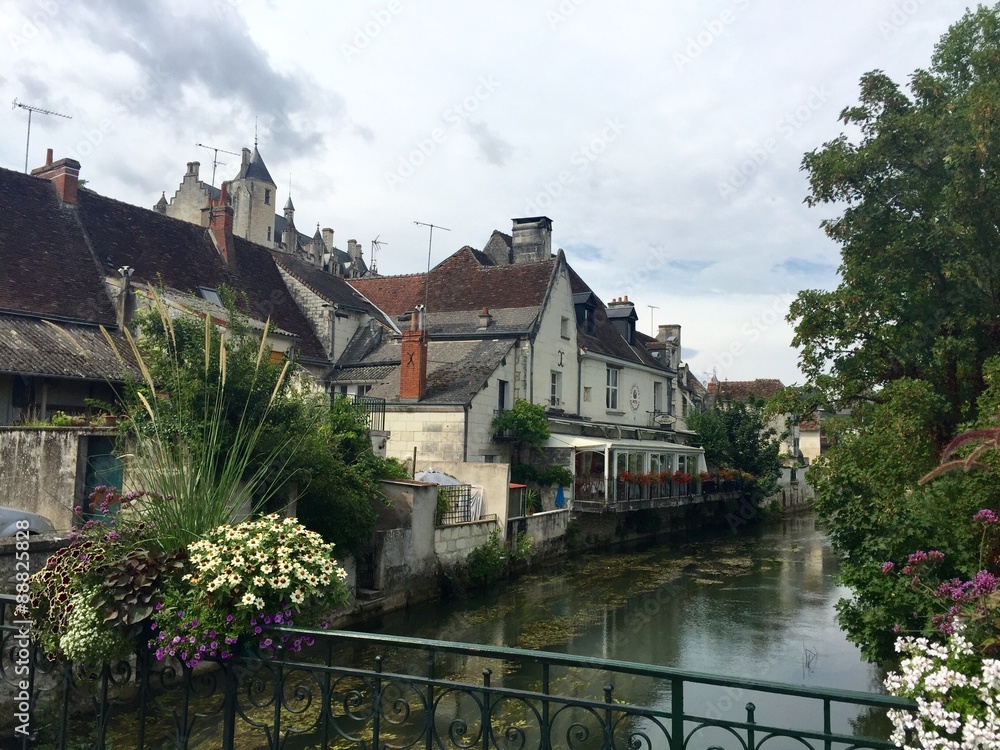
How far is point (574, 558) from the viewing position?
2261cm

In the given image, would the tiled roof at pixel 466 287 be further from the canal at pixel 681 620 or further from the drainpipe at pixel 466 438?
the canal at pixel 681 620

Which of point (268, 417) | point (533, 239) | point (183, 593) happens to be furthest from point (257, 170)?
point (183, 593)

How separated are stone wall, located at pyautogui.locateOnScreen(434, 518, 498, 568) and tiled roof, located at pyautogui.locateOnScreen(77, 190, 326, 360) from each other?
8134mm

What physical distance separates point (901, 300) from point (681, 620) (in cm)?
765

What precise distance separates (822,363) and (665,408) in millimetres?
23067

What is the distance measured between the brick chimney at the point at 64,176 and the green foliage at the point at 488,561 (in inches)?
577

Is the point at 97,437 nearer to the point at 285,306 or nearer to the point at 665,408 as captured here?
the point at 285,306

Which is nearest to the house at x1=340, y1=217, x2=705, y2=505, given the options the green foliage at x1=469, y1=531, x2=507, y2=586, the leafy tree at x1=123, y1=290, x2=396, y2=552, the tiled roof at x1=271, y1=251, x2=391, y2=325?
the tiled roof at x1=271, y1=251, x2=391, y2=325

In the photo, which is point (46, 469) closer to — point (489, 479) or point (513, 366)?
point (489, 479)

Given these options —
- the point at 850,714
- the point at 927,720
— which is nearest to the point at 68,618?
the point at 927,720

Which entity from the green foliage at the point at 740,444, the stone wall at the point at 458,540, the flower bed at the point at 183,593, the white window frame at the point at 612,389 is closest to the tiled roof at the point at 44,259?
the stone wall at the point at 458,540

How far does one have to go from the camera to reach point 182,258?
2336 cm

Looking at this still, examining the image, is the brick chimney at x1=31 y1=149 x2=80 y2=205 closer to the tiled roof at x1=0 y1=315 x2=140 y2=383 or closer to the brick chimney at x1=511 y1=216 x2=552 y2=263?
the tiled roof at x1=0 y1=315 x2=140 y2=383

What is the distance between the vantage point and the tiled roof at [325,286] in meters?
27.0
